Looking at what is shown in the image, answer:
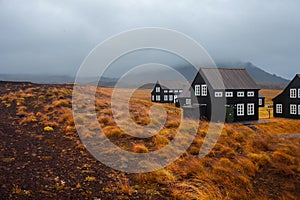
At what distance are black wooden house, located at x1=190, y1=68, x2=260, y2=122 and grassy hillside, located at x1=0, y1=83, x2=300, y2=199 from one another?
19281 millimetres

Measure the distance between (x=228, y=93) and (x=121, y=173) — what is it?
29.4 m

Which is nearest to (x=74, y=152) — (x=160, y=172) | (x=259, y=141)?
(x=160, y=172)

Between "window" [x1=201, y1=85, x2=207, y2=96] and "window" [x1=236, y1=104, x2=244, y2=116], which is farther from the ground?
"window" [x1=201, y1=85, x2=207, y2=96]

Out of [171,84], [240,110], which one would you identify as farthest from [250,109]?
[171,84]

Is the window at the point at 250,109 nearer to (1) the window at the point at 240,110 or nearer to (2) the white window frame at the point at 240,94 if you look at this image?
(1) the window at the point at 240,110

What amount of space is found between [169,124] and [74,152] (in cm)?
802

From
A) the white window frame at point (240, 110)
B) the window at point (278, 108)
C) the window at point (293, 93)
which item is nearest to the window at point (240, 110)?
the white window frame at point (240, 110)

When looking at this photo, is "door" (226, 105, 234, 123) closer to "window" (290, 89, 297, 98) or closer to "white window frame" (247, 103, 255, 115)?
"white window frame" (247, 103, 255, 115)

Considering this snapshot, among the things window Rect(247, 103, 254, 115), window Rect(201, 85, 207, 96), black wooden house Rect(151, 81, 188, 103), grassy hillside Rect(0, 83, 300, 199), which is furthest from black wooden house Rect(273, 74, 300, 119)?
black wooden house Rect(151, 81, 188, 103)

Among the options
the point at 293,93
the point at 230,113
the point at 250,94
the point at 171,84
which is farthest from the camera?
the point at 171,84

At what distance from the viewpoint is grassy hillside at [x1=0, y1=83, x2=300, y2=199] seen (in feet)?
26.7

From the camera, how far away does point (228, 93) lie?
3628 cm

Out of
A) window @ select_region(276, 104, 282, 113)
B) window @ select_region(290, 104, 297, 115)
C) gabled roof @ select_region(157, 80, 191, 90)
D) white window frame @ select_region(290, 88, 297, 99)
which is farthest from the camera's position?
gabled roof @ select_region(157, 80, 191, 90)

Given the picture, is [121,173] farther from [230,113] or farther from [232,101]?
[232,101]
